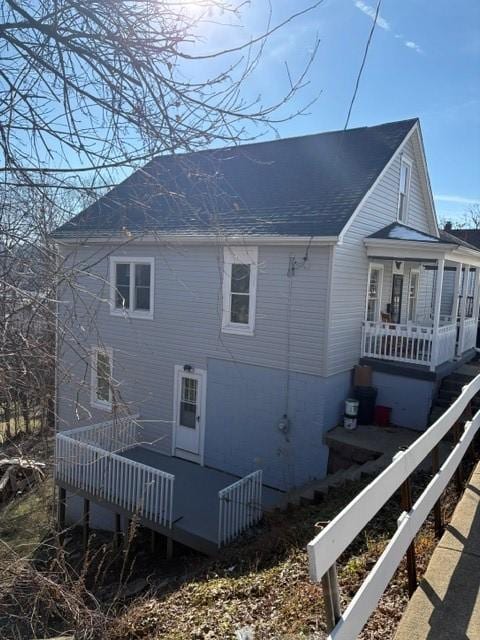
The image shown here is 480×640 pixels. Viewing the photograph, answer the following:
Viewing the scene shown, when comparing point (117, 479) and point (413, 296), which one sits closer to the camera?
point (117, 479)

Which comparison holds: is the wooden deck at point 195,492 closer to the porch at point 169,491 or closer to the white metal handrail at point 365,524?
the porch at point 169,491

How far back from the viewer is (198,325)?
1155cm

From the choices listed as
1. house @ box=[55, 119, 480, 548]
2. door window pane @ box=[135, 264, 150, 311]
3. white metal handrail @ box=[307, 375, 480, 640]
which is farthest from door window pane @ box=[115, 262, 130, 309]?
white metal handrail @ box=[307, 375, 480, 640]

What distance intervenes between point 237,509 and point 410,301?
32.5 feet

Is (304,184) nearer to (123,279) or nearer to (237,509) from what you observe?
(123,279)

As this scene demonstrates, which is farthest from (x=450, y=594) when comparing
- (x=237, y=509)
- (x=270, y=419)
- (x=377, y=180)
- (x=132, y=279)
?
(x=132, y=279)

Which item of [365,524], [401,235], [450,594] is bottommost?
[450,594]

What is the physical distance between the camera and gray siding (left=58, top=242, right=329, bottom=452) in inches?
393

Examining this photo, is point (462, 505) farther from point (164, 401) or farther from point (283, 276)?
point (164, 401)

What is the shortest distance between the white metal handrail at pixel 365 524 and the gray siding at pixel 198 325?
21.5 feet

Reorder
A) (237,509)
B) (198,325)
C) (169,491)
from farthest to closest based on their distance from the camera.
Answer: (198,325)
(169,491)
(237,509)

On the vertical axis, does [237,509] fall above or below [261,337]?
below

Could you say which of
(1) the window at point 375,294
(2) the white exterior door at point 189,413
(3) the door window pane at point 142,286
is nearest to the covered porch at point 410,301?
(1) the window at point 375,294

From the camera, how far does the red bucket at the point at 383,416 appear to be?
10.6m
